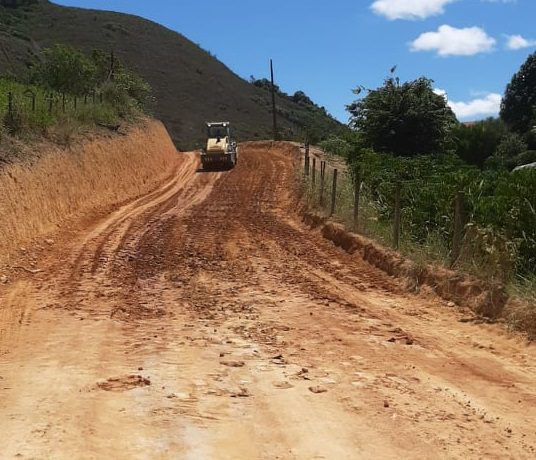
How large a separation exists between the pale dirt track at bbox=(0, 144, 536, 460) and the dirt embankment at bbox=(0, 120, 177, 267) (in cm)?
185

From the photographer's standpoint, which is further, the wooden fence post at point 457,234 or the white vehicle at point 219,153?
the white vehicle at point 219,153

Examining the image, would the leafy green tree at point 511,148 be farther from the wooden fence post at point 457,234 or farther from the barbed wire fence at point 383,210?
the wooden fence post at point 457,234

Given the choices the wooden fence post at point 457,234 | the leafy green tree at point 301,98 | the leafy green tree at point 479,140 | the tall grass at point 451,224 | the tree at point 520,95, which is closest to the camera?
the tall grass at point 451,224

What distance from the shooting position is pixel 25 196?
1474cm

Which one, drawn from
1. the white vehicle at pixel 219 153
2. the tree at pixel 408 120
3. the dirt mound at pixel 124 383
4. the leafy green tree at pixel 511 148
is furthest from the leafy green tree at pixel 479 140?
the dirt mound at pixel 124 383

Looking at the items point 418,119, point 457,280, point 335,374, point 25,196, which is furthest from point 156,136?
point 335,374

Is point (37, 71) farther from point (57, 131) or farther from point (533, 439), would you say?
point (533, 439)

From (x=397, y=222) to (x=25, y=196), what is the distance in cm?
886

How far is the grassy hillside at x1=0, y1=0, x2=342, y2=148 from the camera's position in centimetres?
8181

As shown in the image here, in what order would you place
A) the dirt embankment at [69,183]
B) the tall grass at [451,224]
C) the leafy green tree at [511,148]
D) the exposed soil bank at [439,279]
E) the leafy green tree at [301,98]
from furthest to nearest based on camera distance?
1. the leafy green tree at [301,98]
2. the leafy green tree at [511,148]
3. the dirt embankment at [69,183]
4. the tall grass at [451,224]
5. the exposed soil bank at [439,279]

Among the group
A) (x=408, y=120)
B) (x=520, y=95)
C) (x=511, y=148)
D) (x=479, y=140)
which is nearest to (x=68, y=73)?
(x=408, y=120)

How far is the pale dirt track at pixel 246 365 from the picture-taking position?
187 inches

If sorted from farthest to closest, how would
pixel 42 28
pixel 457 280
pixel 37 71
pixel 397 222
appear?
pixel 42 28, pixel 37 71, pixel 397 222, pixel 457 280

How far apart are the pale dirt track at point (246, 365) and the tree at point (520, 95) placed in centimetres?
4965
